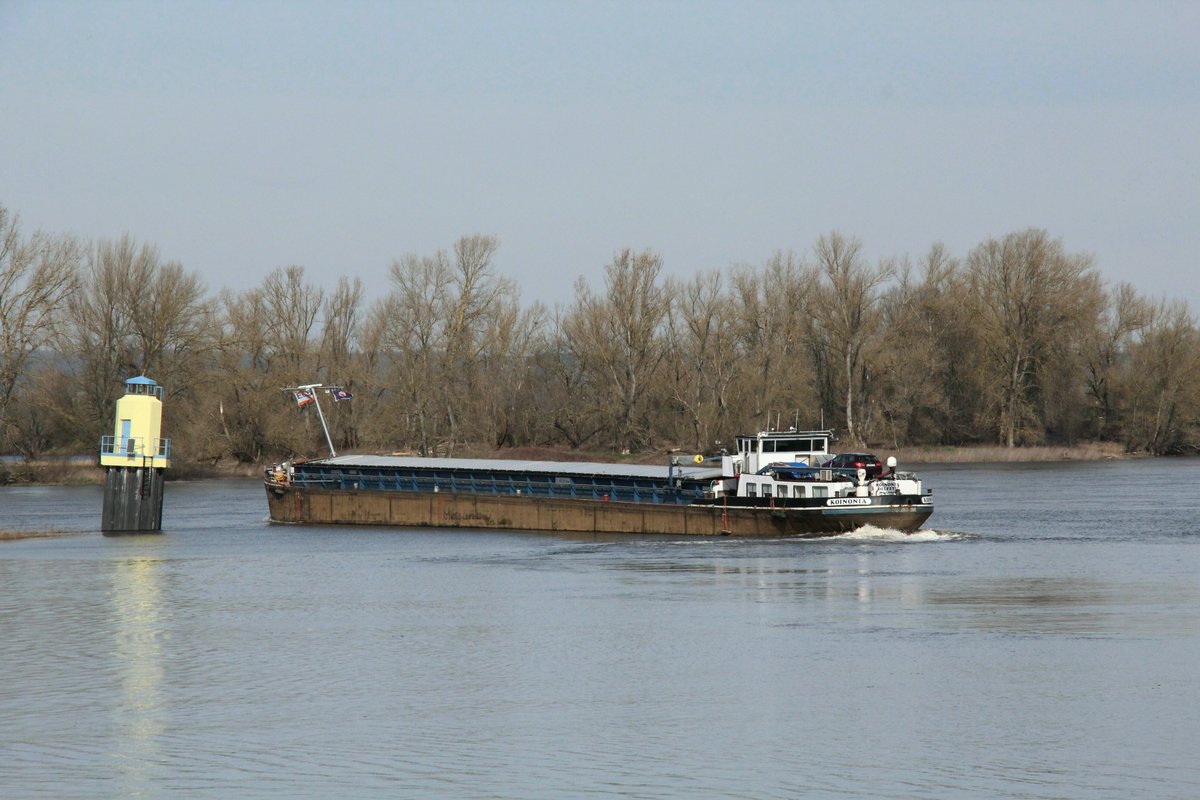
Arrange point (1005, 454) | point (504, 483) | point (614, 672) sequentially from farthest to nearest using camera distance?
point (1005, 454), point (504, 483), point (614, 672)

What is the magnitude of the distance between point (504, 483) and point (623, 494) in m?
6.40

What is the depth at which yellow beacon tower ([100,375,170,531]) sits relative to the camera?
56.3m

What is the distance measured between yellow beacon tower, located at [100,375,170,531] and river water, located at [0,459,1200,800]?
8.56 meters

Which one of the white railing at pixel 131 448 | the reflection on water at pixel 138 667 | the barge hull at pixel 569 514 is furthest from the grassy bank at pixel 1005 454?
the reflection on water at pixel 138 667

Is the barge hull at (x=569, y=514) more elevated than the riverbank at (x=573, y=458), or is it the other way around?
the riverbank at (x=573, y=458)

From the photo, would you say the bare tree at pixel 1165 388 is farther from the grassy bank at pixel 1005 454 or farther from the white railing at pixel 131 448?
the white railing at pixel 131 448

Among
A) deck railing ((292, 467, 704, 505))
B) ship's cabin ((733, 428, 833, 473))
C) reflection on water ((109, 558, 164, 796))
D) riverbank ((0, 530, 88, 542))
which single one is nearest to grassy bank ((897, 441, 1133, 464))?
deck railing ((292, 467, 704, 505))

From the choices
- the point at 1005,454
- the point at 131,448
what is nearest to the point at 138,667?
the point at 131,448

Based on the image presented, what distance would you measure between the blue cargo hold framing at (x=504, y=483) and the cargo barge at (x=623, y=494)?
0.17ft

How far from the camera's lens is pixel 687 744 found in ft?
62.2

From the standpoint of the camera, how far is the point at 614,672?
80.5ft

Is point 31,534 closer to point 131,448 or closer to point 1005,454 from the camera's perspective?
point 131,448

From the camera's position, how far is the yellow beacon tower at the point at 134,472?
56.3 m

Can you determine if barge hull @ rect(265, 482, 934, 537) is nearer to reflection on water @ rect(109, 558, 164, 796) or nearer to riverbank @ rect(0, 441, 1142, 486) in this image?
reflection on water @ rect(109, 558, 164, 796)
